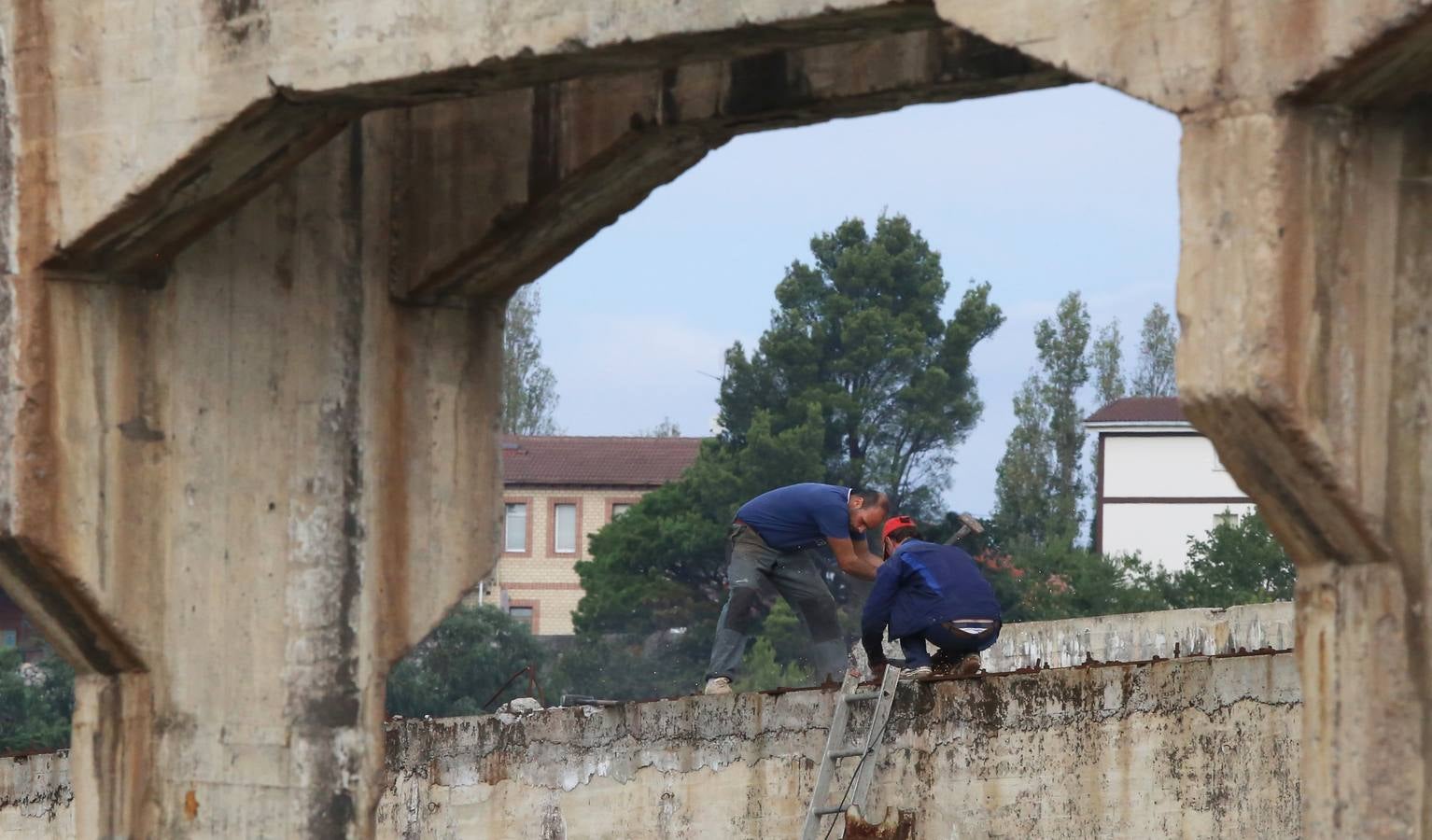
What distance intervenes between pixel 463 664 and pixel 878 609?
42.2 m

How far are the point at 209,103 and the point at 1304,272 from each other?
353 centimetres

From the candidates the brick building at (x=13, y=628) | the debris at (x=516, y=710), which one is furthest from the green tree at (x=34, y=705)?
the debris at (x=516, y=710)

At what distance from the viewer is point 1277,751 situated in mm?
9312

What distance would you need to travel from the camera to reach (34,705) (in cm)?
4550

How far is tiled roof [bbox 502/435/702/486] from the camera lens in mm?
66062

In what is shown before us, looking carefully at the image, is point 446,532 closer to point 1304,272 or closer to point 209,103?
point 209,103

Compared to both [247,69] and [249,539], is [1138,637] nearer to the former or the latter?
[249,539]

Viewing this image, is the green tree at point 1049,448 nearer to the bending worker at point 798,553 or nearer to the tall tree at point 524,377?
the tall tree at point 524,377

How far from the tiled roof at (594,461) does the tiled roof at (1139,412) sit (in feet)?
35.8

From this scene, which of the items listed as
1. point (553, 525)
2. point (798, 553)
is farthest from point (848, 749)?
point (553, 525)

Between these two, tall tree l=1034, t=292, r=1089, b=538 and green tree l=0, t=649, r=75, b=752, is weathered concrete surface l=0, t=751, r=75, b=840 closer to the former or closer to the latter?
green tree l=0, t=649, r=75, b=752

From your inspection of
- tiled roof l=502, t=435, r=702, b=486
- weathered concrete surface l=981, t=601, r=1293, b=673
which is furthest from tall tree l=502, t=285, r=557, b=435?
weathered concrete surface l=981, t=601, r=1293, b=673

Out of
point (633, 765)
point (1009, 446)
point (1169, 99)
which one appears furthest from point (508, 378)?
point (1169, 99)

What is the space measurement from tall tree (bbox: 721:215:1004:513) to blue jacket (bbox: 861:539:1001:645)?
4725 centimetres
